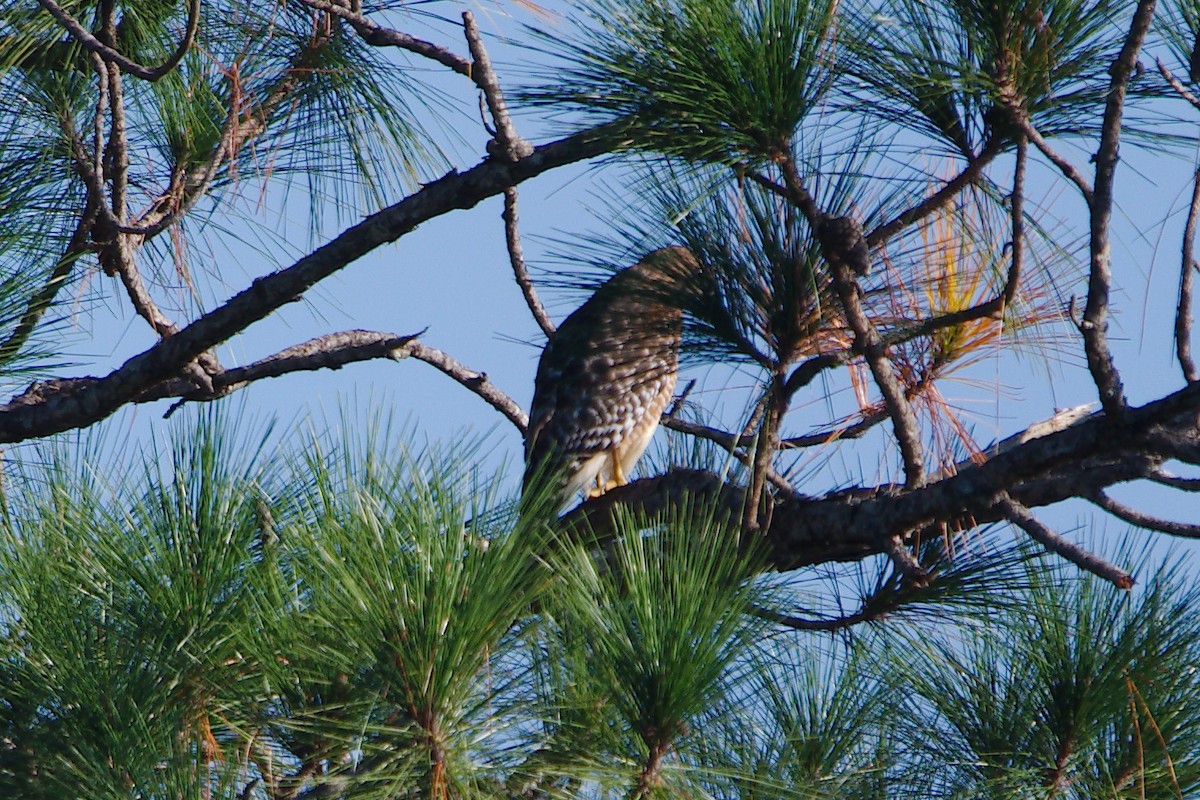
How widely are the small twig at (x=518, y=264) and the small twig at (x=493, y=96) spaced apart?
1.19ft

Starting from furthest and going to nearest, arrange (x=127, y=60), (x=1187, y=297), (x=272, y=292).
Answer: (x=272, y=292), (x=127, y=60), (x=1187, y=297)

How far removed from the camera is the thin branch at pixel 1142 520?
205cm

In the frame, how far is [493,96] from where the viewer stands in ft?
7.93

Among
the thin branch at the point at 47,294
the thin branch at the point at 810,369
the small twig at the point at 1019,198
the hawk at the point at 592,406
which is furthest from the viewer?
the hawk at the point at 592,406

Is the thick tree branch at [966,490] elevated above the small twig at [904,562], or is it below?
above

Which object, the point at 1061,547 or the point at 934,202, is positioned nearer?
the point at 1061,547

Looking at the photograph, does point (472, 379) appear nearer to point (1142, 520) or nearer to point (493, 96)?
point (493, 96)

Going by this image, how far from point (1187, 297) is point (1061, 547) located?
1.21ft

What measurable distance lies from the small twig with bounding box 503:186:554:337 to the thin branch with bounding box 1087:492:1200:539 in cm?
118

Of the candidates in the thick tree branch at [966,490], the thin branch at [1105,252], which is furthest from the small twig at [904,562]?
the thin branch at [1105,252]

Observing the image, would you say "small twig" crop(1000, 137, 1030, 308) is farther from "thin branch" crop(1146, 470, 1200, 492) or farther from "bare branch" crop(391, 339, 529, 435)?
"bare branch" crop(391, 339, 529, 435)

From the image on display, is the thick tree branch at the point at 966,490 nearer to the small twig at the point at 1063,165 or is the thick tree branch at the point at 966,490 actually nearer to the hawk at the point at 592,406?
the small twig at the point at 1063,165

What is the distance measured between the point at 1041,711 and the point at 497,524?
3.03 feet

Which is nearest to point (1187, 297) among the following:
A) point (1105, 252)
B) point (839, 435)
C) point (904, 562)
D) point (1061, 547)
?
point (1105, 252)
